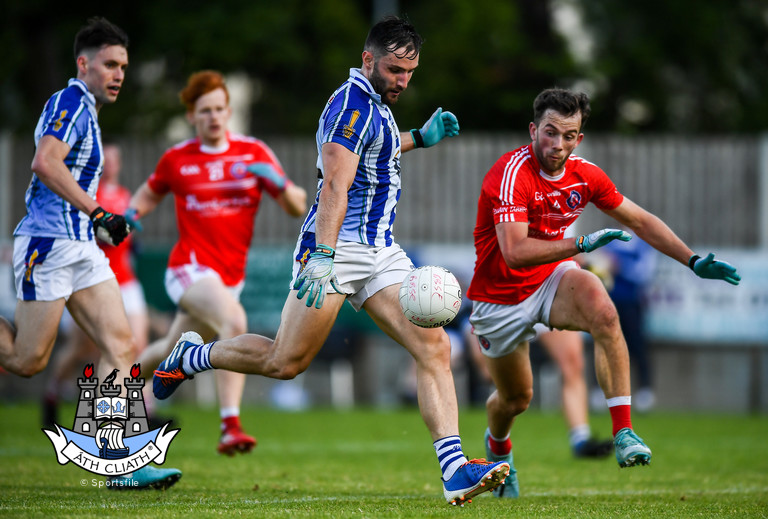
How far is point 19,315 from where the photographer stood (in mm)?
6656

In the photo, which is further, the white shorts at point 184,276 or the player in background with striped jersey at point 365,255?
the white shorts at point 184,276

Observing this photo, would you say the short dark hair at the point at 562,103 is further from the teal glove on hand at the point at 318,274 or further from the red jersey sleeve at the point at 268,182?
the red jersey sleeve at the point at 268,182

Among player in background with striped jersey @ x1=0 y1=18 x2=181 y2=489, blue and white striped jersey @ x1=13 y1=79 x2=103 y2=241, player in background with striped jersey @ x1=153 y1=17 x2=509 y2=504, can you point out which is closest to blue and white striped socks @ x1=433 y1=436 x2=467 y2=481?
player in background with striped jersey @ x1=153 y1=17 x2=509 y2=504

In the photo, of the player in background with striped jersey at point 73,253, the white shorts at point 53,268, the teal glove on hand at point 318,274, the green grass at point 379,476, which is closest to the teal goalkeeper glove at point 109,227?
the player in background with striped jersey at point 73,253

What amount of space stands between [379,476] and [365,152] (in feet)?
9.51

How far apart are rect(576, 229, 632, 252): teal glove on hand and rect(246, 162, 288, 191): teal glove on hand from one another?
9.75ft

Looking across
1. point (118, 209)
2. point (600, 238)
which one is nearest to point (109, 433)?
point (600, 238)

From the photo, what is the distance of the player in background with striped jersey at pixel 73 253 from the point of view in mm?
6562

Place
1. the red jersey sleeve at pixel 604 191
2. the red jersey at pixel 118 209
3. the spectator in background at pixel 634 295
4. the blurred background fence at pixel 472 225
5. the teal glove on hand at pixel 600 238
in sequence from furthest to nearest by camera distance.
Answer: the blurred background fence at pixel 472 225, the spectator in background at pixel 634 295, the red jersey at pixel 118 209, the red jersey sleeve at pixel 604 191, the teal glove on hand at pixel 600 238

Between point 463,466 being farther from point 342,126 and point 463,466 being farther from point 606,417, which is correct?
point 606,417

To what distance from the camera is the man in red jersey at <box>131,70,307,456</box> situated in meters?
8.18

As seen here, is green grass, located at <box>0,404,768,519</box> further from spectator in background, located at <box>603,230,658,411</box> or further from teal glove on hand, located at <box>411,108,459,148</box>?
teal glove on hand, located at <box>411,108,459,148</box>

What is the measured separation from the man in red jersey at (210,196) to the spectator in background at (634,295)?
6.94 m

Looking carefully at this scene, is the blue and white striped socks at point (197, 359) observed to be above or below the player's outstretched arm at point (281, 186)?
below
